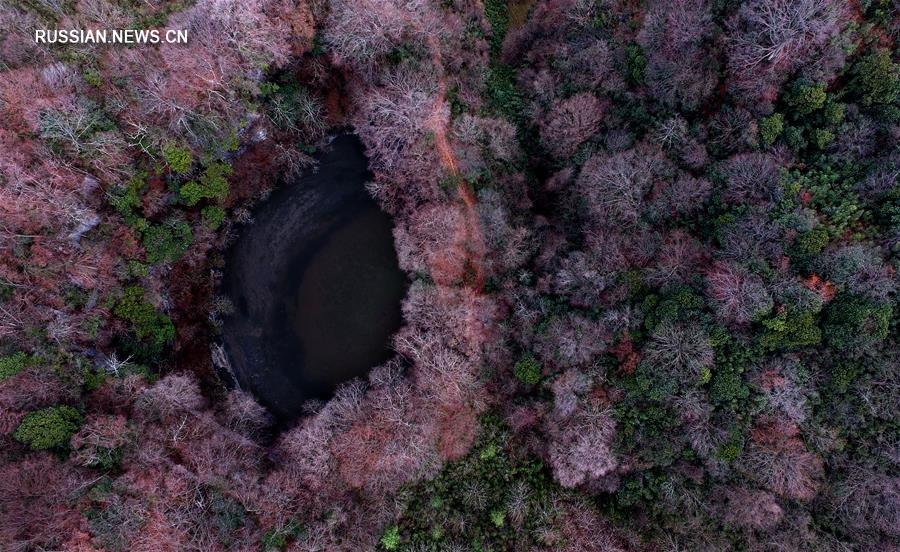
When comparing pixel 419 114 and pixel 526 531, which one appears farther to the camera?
pixel 419 114

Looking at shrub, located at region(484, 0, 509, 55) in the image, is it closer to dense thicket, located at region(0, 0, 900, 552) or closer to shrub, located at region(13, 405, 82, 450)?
dense thicket, located at region(0, 0, 900, 552)

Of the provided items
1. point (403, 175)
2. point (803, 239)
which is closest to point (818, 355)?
point (803, 239)

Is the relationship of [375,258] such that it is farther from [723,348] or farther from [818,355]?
[818,355]

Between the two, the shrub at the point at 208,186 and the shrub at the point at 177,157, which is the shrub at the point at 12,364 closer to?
the shrub at the point at 208,186

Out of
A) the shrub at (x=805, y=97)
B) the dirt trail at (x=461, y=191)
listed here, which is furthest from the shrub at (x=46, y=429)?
the shrub at (x=805, y=97)

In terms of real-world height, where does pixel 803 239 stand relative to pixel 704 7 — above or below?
below

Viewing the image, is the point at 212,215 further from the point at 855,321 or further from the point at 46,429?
the point at 855,321

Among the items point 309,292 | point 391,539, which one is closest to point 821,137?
point 309,292
